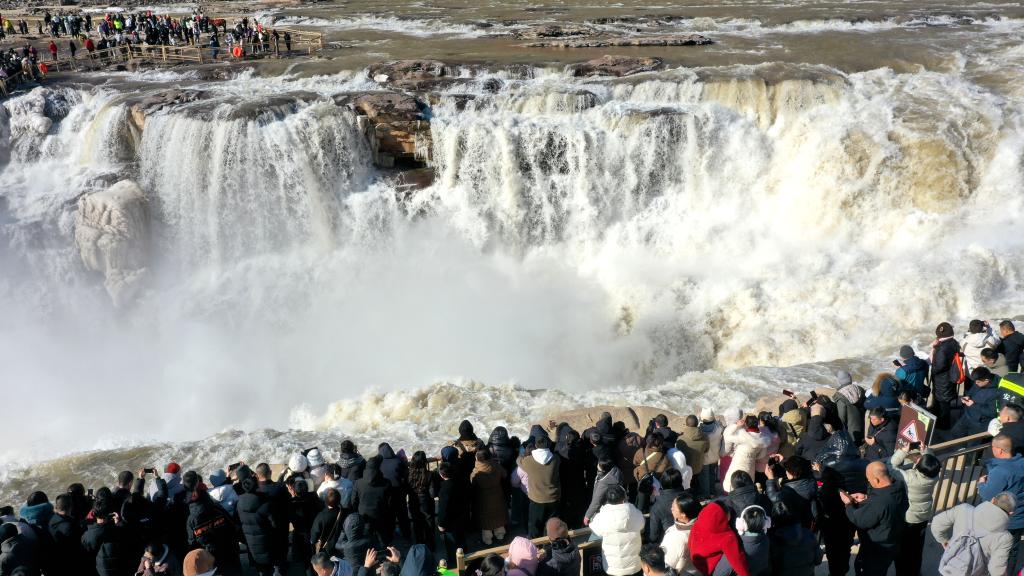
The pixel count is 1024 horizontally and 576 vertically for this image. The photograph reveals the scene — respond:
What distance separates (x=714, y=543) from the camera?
518 centimetres

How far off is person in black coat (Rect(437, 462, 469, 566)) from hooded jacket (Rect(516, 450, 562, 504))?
0.57 metres

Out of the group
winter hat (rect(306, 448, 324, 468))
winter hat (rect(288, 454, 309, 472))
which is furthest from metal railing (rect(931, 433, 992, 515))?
winter hat (rect(288, 454, 309, 472))

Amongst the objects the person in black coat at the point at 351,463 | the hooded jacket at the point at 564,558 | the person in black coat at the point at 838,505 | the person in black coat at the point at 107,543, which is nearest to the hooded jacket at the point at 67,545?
the person in black coat at the point at 107,543

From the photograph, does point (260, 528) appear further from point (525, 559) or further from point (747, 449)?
point (747, 449)

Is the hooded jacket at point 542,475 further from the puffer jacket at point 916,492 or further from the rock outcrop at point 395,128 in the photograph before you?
the rock outcrop at point 395,128

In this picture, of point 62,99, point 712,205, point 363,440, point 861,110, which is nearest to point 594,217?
point 712,205

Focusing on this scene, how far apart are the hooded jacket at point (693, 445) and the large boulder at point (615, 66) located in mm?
15340

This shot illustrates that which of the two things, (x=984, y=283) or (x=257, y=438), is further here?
(x=984, y=283)

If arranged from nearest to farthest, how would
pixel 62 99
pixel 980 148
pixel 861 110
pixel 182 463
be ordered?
pixel 182 463, pixel 980 148, pixel 861 110, pixel 62 99

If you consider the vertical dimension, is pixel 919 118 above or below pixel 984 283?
above

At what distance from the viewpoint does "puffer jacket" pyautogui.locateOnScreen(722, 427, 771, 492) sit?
6.91 m

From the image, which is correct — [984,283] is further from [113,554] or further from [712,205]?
[113,554]

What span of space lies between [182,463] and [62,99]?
13189 millimetres

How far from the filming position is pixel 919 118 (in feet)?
58.0
